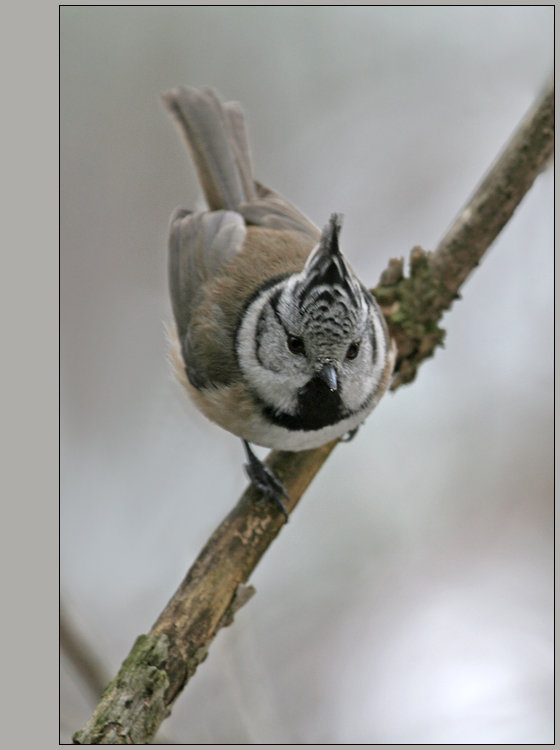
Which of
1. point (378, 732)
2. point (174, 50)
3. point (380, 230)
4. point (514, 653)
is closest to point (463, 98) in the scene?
point (380, 230)

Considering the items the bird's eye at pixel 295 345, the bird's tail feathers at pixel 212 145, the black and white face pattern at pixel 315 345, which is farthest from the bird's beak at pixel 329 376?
the bird's tail feathers at pixel 212 145

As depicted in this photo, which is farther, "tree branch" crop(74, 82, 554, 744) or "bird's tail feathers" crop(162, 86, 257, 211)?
"bird's tail feathers" crop(162, 86, 257, 211)

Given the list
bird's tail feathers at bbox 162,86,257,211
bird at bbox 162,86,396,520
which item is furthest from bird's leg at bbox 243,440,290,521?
bird's tail feathers at bbox 162,86,257,211

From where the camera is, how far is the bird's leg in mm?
2430

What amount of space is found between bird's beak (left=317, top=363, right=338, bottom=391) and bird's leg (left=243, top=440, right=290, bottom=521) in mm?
560

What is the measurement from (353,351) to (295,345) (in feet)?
0.66

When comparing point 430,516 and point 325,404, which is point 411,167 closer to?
point 325,404

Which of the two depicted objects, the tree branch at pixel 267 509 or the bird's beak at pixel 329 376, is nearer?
the tree branch at pixel 267 509

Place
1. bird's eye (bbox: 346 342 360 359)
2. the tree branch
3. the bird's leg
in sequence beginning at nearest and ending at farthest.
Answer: the tree branch → bird's eye (bbox: 346 342 360 359) → the bird's leg

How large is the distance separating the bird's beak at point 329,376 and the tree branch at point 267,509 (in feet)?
1.94

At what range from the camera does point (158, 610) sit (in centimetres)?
214

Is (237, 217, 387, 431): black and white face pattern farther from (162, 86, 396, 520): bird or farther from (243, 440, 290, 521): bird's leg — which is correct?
(243, 440, 290, 521): bird's leg

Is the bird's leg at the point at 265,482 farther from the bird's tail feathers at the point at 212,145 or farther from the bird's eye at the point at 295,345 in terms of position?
the bird's tail feathers at the point at 212,145

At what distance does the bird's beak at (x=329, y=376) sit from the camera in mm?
2061
